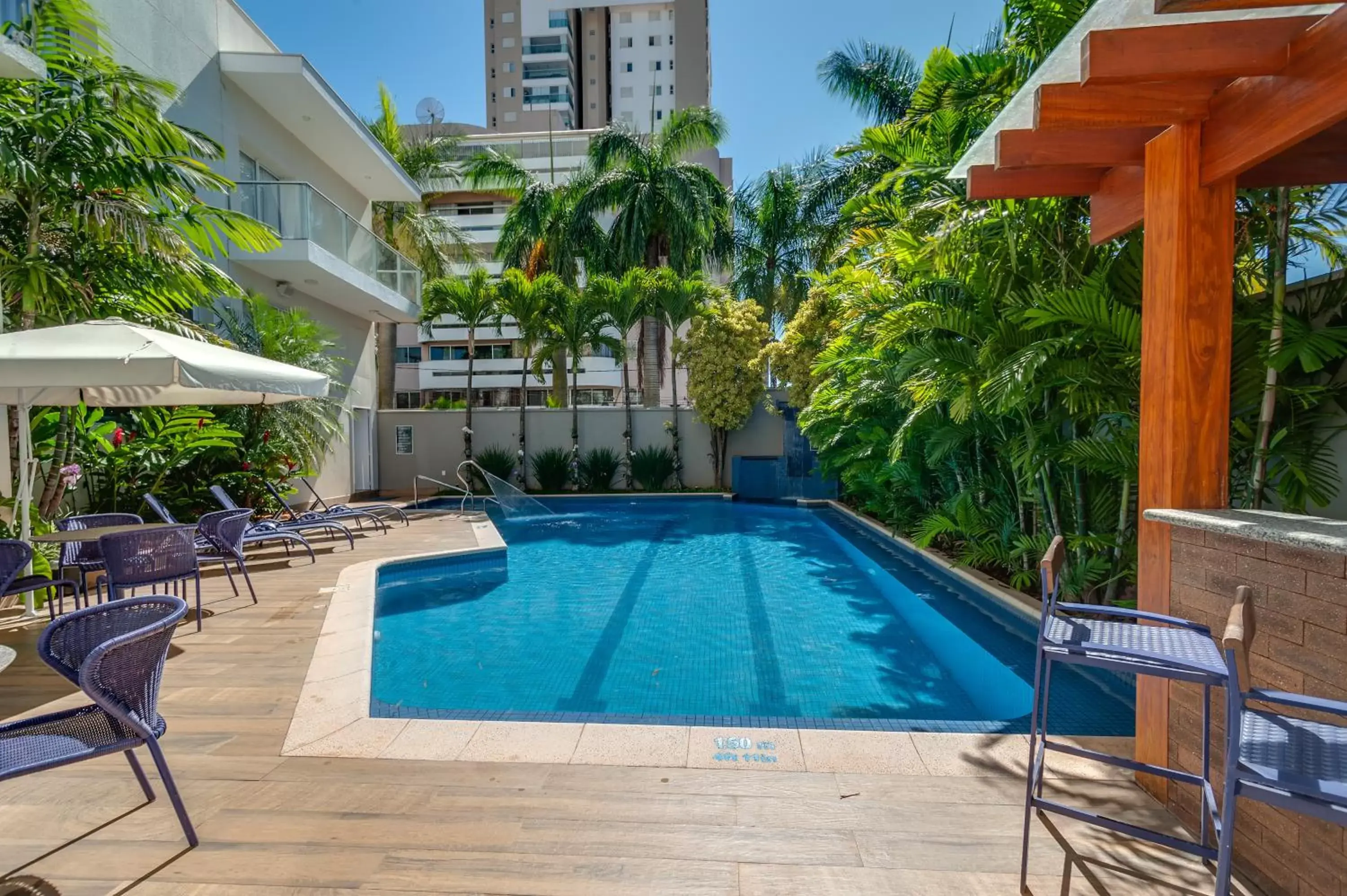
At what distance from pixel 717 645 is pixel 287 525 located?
18.9 ft

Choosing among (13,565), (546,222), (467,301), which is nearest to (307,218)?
(467,301)

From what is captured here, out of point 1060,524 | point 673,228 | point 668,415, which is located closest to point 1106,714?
point 1060,524

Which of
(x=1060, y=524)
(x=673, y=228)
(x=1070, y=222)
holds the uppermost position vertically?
(x=673, y=228)

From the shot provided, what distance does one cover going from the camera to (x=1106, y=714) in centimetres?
402

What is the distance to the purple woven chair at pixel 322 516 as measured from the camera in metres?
8.68

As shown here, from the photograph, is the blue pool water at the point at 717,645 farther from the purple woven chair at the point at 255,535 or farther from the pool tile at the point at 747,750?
the purple woven chair at the point at 255,535

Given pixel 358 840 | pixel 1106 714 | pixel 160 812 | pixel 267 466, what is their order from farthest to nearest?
pixel 267 466, pixel 1106 714, pixel 160 812, pixel 358 840

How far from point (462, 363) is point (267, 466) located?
24740 mm

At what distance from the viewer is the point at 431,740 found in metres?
3.18

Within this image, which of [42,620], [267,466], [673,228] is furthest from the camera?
[673,228]

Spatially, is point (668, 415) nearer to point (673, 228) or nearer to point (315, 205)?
point (673, 228)

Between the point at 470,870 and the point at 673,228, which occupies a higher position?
the point at 673,228

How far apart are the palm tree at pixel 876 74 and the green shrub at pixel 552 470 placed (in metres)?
10.3

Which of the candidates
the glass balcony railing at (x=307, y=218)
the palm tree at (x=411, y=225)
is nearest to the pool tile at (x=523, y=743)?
the glass balcony railing at (x=307, y=218)
